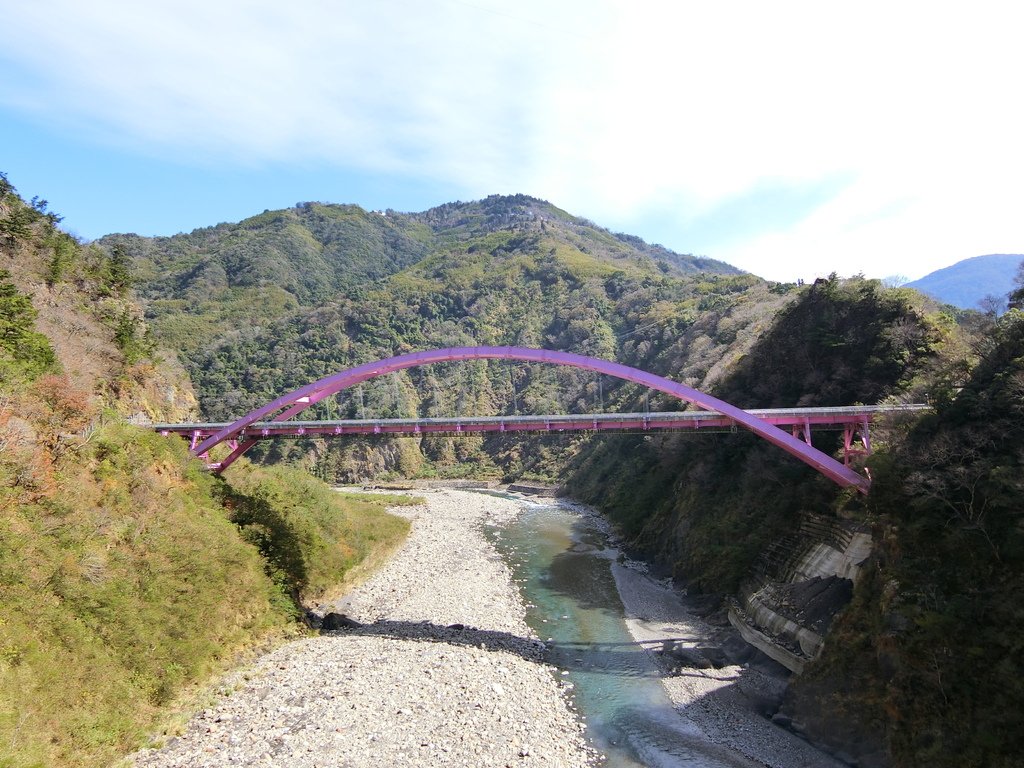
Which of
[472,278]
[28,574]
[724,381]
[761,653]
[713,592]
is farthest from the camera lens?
[472,278]

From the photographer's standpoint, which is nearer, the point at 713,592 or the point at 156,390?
the point at 713,592

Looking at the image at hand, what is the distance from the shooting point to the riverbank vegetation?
1018 cm

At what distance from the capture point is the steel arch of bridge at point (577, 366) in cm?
1751

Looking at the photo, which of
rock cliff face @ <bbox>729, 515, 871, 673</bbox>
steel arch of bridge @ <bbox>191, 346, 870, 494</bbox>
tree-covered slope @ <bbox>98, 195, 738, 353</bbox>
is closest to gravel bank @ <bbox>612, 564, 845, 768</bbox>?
rock cliff face @ <bbox>729, 515, 871, 673</bbox>

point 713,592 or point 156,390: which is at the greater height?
point 156,390

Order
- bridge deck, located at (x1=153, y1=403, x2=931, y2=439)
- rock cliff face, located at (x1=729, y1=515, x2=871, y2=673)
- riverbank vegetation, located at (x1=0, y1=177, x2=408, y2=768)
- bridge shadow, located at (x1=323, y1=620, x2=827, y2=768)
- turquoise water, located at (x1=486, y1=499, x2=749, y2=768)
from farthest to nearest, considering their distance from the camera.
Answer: bridge deck, located at (x1=153, y1=403, x2=931, y2=439), rock cliff face, located at (x1=729, y1=515, x2=871, y2=673), turquoise water, located at (x1=486, y1=499, x2=749, y2=768), bridge shadow, located at (x1=323, y1=620, x2=827, y2=768), riverbank vegetation, located at (x1=0, y1=177, x2=408, y2=768)

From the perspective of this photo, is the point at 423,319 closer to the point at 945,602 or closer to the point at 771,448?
the point at 771,448

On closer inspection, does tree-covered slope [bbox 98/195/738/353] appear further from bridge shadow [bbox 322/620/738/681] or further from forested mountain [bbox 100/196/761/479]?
bridge shadow [bbox 322/620/738/681]

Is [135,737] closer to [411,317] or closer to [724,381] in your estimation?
[724,381]

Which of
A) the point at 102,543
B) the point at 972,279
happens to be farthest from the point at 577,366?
the point at 972,279

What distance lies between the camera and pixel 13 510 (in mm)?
11453

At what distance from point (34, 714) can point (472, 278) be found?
360ft

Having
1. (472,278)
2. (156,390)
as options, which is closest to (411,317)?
(472,278)

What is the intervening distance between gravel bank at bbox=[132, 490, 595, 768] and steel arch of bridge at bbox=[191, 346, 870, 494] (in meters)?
8.30
